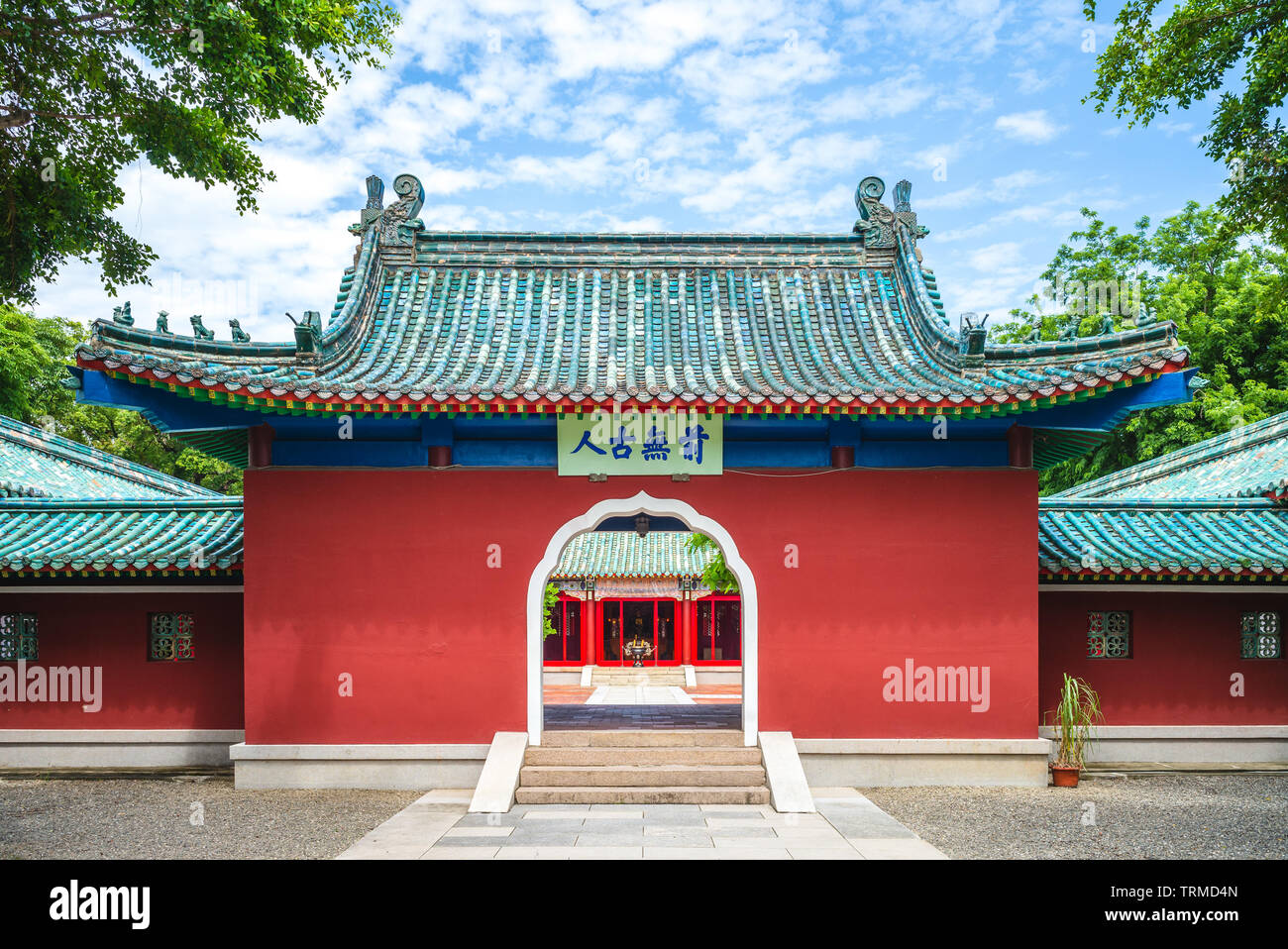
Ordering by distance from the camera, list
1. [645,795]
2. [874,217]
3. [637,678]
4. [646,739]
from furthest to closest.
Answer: [637,678], [874,217], [646,739], [645,795]

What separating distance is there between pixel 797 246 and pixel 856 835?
23.4ft

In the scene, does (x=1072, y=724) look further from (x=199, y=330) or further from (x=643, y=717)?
(x=199, y=330)

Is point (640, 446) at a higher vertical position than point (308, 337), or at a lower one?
lower

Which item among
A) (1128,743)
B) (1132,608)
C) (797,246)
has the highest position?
(797,246)

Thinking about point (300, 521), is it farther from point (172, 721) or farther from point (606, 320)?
point (606, 320)

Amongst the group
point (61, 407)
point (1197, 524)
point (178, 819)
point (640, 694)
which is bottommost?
point (640, 694)

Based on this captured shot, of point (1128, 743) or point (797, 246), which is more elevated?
point (797, 246)

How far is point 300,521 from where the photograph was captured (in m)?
8.76

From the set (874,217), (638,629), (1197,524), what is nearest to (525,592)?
(874,217)

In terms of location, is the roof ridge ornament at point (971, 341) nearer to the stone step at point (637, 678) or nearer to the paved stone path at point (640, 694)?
the paved stone path at point (640, 694)

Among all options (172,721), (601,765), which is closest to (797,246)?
(601,765)

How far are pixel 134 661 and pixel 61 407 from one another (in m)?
20.2

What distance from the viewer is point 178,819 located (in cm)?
777

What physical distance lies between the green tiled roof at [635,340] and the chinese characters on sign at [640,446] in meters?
0.41
